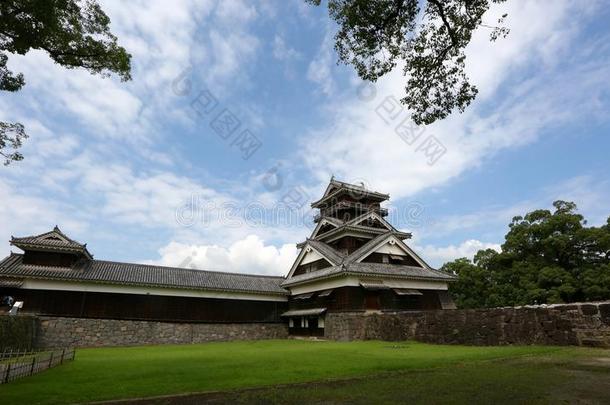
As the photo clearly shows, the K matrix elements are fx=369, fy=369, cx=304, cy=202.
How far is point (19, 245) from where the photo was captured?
74.9 ft

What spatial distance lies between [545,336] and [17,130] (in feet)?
57.1

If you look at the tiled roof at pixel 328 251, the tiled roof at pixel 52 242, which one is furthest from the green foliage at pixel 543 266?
the tiled roof at pixel 52 242

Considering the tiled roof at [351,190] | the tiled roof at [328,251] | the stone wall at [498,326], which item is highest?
the tiled roof at [351,190]

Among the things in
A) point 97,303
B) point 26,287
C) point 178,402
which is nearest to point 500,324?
point 178,402

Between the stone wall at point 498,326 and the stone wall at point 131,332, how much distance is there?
952 cm

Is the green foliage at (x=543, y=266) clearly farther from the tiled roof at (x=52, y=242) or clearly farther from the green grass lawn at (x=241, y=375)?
the tiled roof at (x=52, y=242)

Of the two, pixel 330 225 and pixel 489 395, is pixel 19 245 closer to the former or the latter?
pixel 330 225

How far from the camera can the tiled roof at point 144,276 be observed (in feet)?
73.6

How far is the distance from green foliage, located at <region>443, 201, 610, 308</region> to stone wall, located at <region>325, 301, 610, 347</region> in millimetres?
14790

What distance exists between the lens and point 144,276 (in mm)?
25984

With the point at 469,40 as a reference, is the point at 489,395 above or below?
below

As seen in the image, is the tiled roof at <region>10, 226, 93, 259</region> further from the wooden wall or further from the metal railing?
the wooden wall

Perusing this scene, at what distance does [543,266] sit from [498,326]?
2011 centimetres

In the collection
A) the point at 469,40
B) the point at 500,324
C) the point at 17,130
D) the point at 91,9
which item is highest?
the point at 91,9
